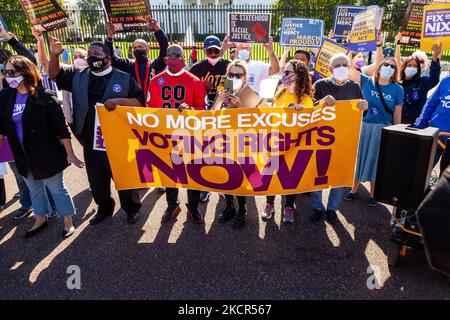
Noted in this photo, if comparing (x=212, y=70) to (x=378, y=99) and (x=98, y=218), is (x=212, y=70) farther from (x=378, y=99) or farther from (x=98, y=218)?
(x=98, y=218)

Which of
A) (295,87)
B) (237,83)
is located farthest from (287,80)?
(237,83)

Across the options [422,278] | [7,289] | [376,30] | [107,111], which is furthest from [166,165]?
[376,30]

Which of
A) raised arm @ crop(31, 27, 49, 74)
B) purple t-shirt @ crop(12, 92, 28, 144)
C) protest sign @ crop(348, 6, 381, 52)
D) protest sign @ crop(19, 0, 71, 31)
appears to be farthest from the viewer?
protest sign @ crop(348, 6, 381, 52)

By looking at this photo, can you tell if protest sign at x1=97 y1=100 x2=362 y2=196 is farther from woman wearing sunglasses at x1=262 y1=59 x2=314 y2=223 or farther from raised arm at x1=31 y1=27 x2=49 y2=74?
raised arm at x1=31 y1=27 x2=49 y2=74

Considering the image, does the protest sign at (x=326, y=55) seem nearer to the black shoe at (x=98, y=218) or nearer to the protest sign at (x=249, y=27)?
the protest sign at (x=249, y=27)

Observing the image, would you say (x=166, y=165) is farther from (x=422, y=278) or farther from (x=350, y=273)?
(x=422, y=278)

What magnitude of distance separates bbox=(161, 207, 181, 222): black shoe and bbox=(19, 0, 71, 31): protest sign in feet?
10.5

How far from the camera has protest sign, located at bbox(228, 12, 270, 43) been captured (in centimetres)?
626

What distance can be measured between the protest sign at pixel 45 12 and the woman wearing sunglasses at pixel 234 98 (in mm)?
2821

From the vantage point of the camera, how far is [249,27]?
6.35 m

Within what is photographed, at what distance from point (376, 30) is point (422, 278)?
13.4ft

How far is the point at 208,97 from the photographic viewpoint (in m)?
5.28

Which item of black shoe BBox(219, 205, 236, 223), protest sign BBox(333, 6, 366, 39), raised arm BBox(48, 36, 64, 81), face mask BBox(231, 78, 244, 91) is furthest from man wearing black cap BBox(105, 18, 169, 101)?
protest sign BBox(333, 6, 366, 39)

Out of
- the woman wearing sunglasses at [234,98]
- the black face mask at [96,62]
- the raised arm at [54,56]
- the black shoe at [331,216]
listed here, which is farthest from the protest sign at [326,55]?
the raised arm at [54,56]
